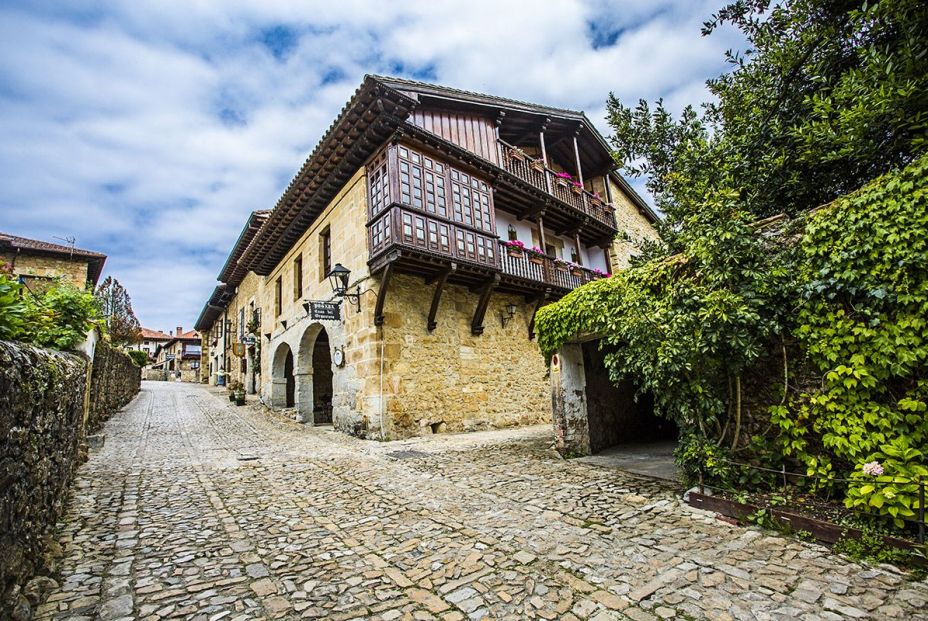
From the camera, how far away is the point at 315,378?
13.3 metres

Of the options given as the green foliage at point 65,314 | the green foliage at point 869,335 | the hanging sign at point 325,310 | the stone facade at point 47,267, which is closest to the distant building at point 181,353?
the stone facade at point 47,267

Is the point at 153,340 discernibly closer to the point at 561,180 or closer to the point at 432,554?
the point at 561,180

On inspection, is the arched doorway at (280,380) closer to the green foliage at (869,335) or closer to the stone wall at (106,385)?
the stone wall at (106,385)

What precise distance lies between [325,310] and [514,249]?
4.80 meters

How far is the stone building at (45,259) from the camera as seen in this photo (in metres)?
16.9

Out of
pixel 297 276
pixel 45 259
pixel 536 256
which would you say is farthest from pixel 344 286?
pixel 45 259

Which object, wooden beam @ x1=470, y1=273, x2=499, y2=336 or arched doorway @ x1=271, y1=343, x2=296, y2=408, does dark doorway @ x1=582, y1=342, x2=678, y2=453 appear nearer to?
wooden beam @ x1=470, y1=273, x2=499, y2=336

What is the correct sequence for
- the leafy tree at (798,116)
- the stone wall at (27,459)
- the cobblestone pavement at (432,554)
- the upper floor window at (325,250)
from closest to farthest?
the stone wall at (27,459)
the cobblestone pavement at (432,554)
the leafy tree at (798,116)
the upper floor window at (325,250)

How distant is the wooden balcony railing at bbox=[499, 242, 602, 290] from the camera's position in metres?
9.96

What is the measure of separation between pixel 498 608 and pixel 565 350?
422 centimetres

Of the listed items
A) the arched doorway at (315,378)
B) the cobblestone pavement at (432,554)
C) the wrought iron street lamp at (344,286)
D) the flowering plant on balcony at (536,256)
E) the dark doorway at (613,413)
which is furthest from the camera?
the arched doorway at (315,378)

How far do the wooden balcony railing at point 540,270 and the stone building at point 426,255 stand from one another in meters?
0.05

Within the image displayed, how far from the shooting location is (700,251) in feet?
12.3

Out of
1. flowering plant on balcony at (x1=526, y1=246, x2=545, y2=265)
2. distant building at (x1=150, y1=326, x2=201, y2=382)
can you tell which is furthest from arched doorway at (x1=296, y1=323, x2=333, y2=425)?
distant building at (x1=150, y1=326, x2=201, y2=382)
